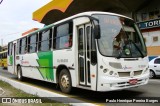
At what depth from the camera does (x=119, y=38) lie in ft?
30.9

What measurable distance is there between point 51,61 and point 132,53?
4057mm

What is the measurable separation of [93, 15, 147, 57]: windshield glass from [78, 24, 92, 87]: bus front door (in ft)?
1.85

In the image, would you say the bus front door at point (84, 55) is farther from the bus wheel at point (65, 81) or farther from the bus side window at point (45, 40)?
the bus side window at point (45, 40)

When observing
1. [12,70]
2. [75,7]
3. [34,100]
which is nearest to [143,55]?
[34,100]

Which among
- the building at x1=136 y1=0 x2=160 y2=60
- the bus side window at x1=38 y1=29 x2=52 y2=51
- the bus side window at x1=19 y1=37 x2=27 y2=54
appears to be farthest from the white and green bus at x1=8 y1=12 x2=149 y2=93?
the building at x1=136 y1=0 x2=160 y2=60

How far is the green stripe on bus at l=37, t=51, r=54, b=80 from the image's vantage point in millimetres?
12350

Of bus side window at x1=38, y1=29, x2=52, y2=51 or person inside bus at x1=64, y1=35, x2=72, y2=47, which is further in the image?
bus side window at x1=38, y1=29, x2=52, y2=51

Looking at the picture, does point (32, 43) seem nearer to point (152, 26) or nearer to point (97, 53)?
point (97, 53)

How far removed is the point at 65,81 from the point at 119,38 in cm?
285

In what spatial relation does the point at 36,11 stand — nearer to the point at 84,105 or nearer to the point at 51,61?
the point at 51,61

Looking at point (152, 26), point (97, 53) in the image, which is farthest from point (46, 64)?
point (152, 26)

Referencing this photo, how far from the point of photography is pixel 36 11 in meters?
38.9

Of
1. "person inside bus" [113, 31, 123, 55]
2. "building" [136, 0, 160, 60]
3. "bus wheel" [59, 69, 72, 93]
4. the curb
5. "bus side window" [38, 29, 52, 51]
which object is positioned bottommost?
the curb

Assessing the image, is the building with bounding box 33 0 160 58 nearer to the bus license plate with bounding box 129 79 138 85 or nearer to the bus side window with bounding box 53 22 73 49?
A: the bus side window with bounding box 53 22 73 49
